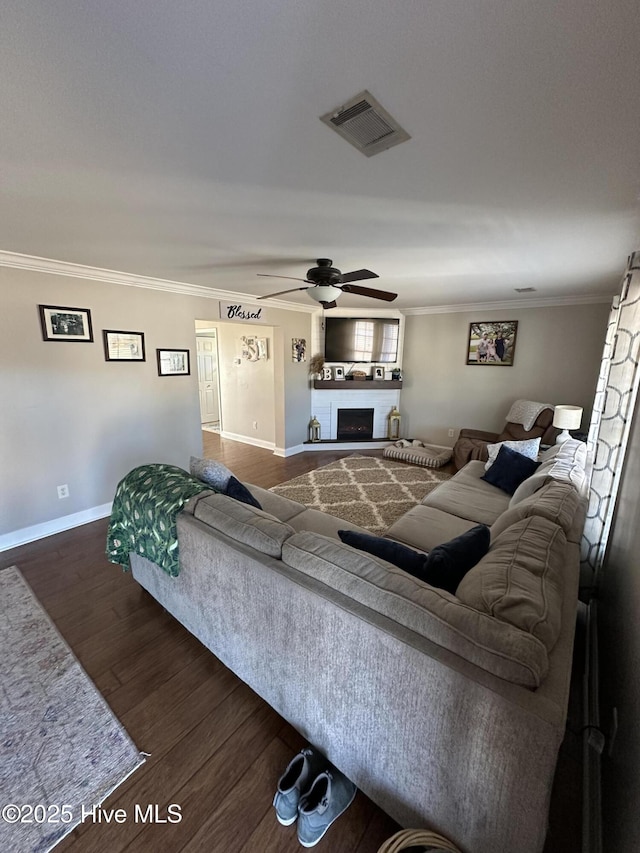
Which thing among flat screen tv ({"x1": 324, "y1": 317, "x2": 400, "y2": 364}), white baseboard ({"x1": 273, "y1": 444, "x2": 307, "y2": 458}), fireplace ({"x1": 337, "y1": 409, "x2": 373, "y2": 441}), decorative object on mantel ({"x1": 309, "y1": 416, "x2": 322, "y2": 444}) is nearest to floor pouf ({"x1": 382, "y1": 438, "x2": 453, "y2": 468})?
fireplace ({"x1": 337, "y1": 409, "x2": 373, "y2": 441})

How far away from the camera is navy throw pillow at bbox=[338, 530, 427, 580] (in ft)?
4.66

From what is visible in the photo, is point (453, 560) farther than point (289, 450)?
No

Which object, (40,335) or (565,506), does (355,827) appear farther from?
(40,335)

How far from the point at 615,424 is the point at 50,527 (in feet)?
14.9

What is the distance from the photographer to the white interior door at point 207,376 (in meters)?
7.36

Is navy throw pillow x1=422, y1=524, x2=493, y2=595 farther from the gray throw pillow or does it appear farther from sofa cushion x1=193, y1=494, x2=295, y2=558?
the gray throw pillow

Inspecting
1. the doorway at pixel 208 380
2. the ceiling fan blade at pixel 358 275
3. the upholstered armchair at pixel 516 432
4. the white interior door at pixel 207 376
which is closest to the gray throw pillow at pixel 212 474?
the ceiling fan blade at pixel 358 275

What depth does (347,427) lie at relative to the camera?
20.0ft

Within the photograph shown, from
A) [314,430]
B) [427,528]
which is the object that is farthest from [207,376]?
[427,528]

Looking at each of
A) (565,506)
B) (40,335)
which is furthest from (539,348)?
(40,335)

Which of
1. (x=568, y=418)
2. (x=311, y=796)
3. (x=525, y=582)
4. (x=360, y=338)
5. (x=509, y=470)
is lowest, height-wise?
(x=311, y=796)

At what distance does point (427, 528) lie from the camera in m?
2.39

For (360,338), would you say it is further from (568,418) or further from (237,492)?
(237,492)

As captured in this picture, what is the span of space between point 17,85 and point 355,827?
2.65 meters
